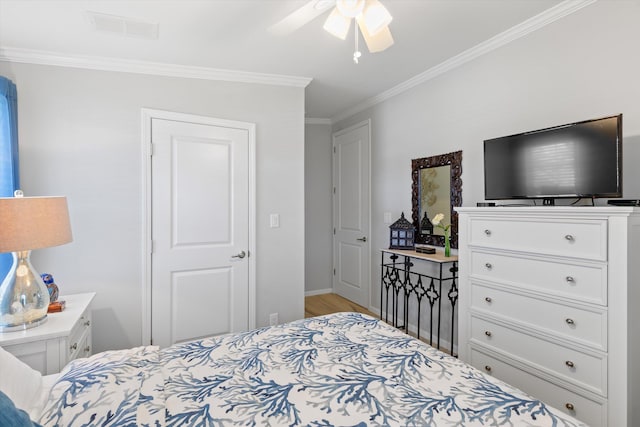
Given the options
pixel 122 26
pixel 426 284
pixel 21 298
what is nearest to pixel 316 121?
pixel 426 284

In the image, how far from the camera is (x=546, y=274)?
1.78 meters

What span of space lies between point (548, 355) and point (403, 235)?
1.52m

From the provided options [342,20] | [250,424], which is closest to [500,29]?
[342,20]

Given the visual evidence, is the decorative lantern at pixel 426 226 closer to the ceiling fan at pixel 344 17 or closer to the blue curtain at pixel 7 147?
the ceiling fan at pixel 344 17

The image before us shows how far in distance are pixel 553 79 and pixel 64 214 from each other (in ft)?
10.0

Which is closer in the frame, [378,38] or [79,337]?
[378,38]

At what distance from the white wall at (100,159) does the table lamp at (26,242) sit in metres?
0.84

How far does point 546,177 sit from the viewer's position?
6.44 ft

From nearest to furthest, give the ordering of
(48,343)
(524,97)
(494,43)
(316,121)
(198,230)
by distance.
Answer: (48,343) → (524,97) → (494,43) → (198,230) → (316,121)

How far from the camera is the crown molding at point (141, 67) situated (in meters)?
2.47

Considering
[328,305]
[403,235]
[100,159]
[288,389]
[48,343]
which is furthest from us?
[328,305]

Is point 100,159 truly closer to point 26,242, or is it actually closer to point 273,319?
point 26,242

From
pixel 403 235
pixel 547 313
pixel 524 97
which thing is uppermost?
pixel 524 97

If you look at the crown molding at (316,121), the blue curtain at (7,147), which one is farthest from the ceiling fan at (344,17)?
the crown molding at (316,121)
